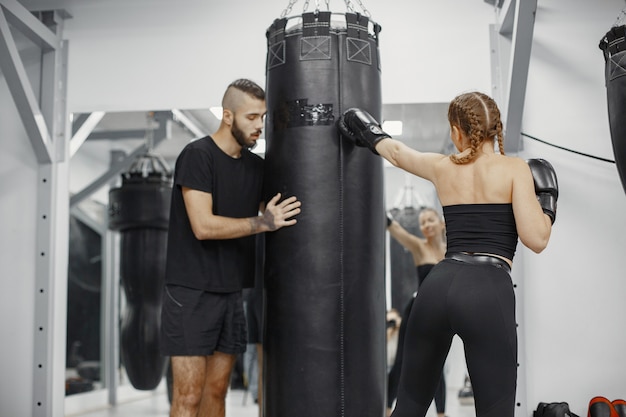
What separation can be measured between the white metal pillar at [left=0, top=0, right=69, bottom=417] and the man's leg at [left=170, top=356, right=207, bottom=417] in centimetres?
155

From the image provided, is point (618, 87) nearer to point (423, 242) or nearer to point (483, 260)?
point (483, 260)

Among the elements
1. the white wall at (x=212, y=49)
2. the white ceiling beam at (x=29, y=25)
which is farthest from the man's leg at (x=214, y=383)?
the white ceiling beam at (x=29, y=25)

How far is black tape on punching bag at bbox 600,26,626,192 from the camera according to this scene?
2.58 metres

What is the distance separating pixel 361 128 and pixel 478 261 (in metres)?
0.68

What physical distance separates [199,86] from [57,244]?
1.28 metres

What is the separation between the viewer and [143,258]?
405 centimetres

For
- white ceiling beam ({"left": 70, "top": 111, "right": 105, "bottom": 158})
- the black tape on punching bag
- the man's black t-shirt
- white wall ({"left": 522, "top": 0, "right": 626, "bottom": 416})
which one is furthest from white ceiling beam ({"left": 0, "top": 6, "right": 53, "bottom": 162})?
the black tape on punching bag

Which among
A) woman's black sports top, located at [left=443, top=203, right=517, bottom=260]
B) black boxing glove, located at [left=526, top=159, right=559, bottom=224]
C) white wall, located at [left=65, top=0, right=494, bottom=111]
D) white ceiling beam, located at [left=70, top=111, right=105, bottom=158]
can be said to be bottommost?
woman's black sports top, located at [left=443, top=203, right=517, bottom=260]

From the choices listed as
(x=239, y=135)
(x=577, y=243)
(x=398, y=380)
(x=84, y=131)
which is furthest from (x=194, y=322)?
(x=577, y=243)

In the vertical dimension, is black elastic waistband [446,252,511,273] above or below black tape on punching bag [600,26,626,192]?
below

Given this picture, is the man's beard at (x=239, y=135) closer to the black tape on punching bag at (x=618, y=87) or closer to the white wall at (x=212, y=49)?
the white wall at (x=212, y=49)

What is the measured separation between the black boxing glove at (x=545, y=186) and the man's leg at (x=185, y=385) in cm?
148

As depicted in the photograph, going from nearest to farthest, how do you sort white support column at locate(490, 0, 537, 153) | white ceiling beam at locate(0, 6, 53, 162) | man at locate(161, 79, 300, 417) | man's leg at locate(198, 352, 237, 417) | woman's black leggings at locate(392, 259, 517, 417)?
woman's black leggings at locate(392, 259, 517, 417), man at locate(161, 79, 300, 417), man's leg at locate(198, 352, 237, 417), white support column at locate(490, 0, 537, 153), white ceiling beam at locate(0, 6, 53, 162)

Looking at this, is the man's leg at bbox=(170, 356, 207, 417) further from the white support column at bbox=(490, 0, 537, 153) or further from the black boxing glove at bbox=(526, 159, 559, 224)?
the white support column at bbox=(490, 0, 537, 153)
